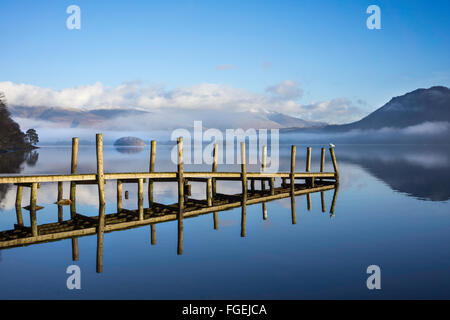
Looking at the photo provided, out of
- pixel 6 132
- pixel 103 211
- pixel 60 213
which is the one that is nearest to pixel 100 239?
pixel 103 211

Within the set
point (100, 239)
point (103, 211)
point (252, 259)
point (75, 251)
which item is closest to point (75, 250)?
point (75, 251)

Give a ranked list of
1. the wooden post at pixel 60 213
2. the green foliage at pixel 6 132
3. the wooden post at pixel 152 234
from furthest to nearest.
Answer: the green foliage at pixel 6 132 → the wooden post at pixel 60 213 → the wooden post at pixel 152 234

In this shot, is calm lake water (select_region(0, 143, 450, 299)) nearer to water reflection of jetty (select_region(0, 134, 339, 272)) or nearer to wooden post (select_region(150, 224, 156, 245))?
wooden post (select_region(150, 224, 156, 245))

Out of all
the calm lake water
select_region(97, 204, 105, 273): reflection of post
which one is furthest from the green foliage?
select_region(97, 204, 105, 273): reflection of post

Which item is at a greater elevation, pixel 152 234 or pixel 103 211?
pixel 103 211

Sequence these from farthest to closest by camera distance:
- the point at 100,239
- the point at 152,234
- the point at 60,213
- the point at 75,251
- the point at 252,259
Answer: the point at 60,213 → the point at 152,234 → the point at 100,239 → the point at 75,251 → the point at 252,259

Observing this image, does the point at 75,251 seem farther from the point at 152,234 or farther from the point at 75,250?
the point at 152,234

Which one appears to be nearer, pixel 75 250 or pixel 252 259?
pixel 252 259

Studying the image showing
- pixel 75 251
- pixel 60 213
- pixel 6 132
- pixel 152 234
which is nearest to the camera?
pixel 75 251

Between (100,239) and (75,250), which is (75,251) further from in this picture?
(100,239)

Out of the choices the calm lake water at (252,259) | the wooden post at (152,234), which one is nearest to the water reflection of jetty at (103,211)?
the wooden post at (152,234)

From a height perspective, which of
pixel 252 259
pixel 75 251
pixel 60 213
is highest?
pixel 60 213

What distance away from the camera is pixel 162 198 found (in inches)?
986

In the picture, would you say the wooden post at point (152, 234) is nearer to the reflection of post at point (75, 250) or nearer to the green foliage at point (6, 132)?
the reflection of post at point (75, 250)
